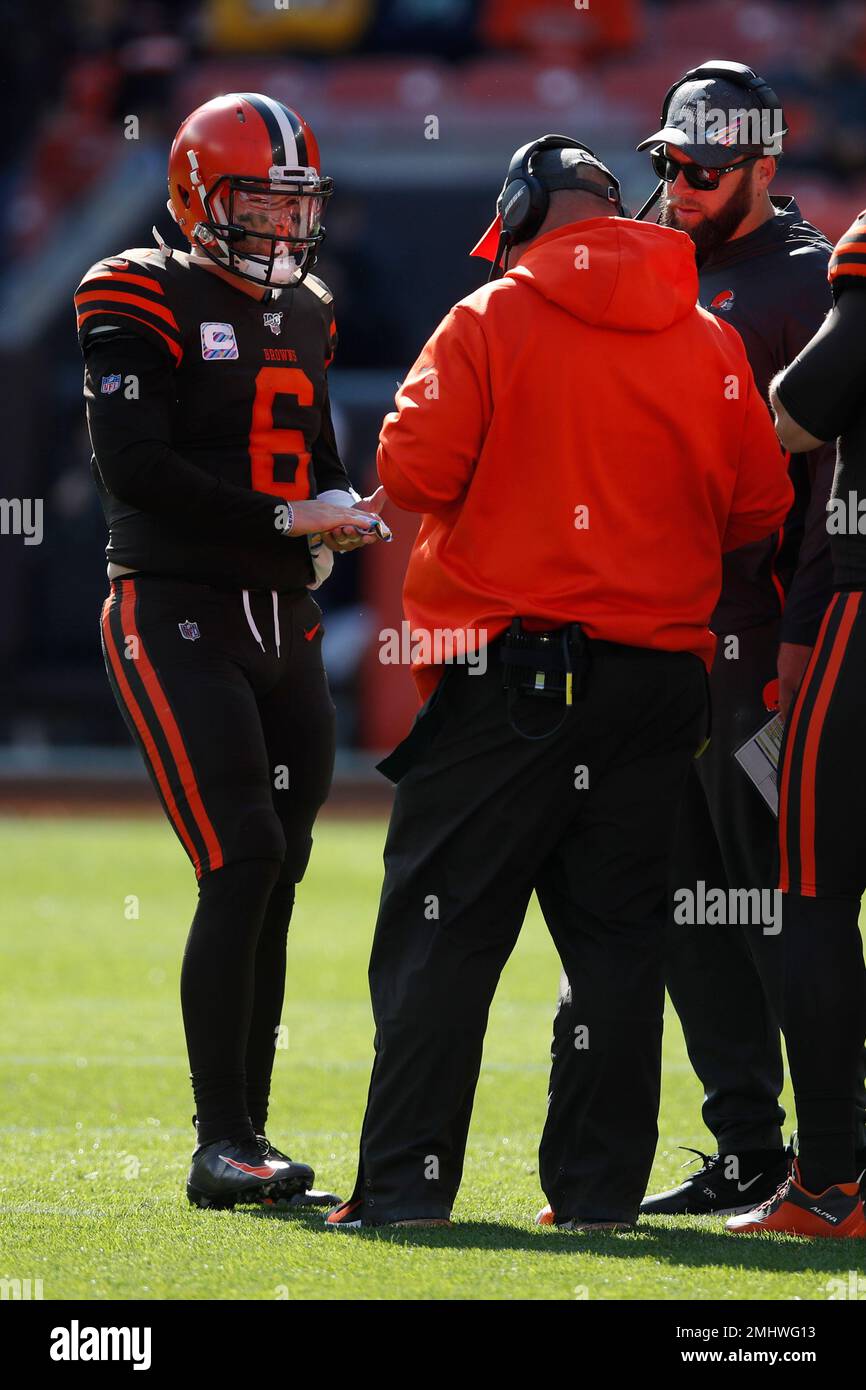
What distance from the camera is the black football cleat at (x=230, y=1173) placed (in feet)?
12.0

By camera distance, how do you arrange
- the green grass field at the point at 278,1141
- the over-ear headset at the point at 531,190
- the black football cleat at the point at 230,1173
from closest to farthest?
the green grass field at the point at 278,1141 → the over-ear headset at the point at 531,190 → the black football cleat at the point at 230,1173

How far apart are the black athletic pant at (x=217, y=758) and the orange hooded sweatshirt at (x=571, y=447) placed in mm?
450

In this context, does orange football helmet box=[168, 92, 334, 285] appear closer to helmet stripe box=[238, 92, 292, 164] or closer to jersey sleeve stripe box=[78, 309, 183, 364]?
helmet stripe box=[238, 92, 292, 164]

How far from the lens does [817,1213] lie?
11.1ft

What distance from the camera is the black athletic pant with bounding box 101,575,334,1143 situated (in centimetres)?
372

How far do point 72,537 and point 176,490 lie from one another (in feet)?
39.4

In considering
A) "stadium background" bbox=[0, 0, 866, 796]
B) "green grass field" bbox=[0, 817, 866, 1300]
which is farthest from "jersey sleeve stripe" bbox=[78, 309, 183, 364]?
"stadium background" bbox=[0, 0, 866, 796]

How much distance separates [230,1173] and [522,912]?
2.37 feet

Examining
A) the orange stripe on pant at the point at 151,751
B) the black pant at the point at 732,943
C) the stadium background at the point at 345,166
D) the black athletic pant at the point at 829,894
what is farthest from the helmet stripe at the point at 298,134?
the stadium background at the point at 345,166

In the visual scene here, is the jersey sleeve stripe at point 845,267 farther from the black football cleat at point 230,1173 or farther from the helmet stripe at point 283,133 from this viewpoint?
the black football cleat at point 230,1173

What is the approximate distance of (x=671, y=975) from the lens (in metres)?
4.19

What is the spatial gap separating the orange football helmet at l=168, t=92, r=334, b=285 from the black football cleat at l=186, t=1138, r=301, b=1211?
1634mm
